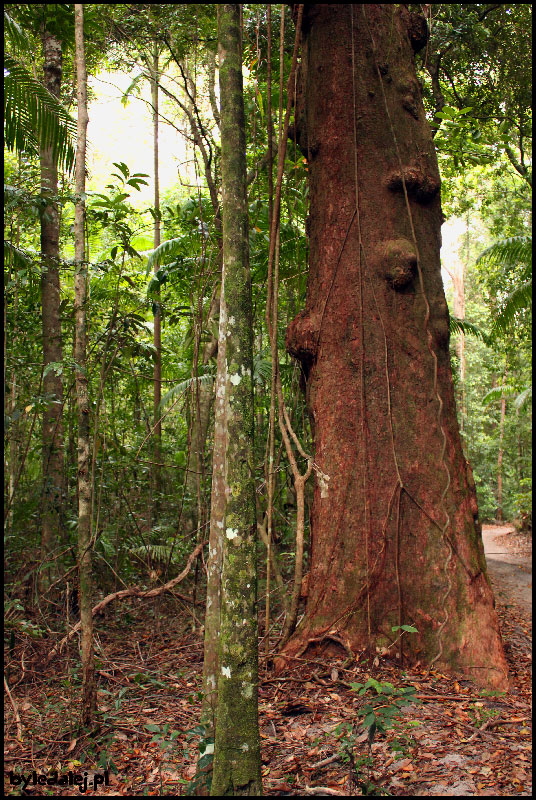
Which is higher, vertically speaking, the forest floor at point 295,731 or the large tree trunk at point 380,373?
the large tree trunk at point 380,373

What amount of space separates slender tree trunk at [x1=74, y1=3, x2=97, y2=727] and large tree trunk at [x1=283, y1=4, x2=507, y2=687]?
1.48 m

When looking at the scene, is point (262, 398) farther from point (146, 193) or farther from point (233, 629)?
point (146, 193)

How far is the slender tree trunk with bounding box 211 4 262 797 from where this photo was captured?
2.53 meters

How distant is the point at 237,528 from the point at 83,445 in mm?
1695

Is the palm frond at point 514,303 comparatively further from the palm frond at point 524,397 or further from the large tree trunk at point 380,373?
the large tree trunk at point 380,373

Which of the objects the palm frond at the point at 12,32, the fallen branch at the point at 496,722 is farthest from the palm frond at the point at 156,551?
the palm frond at the point at 12,32

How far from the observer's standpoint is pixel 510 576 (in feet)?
37.7

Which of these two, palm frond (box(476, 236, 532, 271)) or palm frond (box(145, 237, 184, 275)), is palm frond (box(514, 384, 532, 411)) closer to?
palm frond (box(476, 236, 532, 271))

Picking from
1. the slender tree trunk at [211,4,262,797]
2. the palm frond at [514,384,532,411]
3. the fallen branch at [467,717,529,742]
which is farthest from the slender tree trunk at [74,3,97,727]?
the palm frond at [514,384,532,411]

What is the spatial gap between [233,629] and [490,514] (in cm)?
2265

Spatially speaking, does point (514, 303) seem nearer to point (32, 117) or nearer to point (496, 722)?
point (32, 117)

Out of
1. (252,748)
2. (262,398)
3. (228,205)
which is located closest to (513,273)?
(262,398)

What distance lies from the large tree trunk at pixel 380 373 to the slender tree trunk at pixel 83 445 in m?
1.48

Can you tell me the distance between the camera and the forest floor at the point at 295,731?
9.73ft
